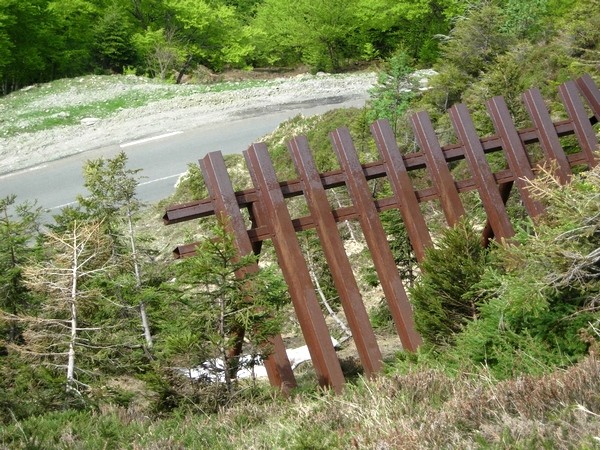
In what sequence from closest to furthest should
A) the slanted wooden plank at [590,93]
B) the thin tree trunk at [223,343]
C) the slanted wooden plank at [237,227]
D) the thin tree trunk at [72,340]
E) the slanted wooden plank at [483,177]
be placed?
the thin tree trunk at [223,343] → the slanted wooden plank at [237,227] → the thin tree trunk at [72,340] → the slanted wooden plank at [483,177] → the slanted wooden plank at [590,93]

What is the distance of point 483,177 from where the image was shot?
607cm

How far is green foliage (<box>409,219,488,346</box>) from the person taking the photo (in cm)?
534

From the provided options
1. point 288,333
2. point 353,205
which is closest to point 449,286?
point 353,205

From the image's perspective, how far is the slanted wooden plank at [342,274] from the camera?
5418 millimetres

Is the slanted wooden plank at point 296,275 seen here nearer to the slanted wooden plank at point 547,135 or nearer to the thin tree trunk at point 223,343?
the thin tree trunk at point 223,343

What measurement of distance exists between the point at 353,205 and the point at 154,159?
573 inches

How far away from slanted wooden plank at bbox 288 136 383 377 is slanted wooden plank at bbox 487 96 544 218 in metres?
1.71

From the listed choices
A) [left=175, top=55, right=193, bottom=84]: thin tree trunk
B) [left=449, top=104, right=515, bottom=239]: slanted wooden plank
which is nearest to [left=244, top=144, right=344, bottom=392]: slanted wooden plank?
[left=449, top=104, right=515, bottom=239]: slanted wooden plank

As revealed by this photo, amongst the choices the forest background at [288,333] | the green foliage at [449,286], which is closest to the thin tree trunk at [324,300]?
the forest background at [288,333]

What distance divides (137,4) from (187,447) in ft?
140

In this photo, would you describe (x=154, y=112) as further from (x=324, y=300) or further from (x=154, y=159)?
(x=324, y=300)

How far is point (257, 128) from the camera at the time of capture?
21562 mm

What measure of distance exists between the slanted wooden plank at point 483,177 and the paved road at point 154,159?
Answer: 10914 millimetres

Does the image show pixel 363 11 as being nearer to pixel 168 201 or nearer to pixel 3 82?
pixel 3 82
